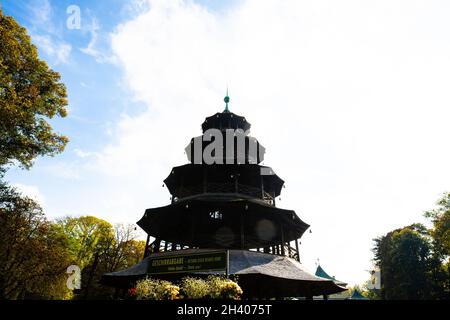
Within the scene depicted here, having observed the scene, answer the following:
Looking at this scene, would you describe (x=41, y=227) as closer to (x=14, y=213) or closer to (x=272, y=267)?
(x=14, y=213)

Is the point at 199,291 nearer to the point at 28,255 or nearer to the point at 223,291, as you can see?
the point at 223,291

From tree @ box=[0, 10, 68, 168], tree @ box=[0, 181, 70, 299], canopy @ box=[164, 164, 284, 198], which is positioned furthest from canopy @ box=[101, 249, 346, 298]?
tree @ box=[0, 181, 70, 299]

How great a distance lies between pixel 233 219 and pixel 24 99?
1493 centimetres

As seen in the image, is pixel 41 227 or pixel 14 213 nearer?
pixel 14 213

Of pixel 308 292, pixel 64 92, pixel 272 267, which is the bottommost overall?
pixel 308 292

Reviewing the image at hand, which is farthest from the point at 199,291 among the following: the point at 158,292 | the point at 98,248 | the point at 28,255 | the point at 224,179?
the point at 98,248

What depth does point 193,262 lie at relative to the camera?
10258mm

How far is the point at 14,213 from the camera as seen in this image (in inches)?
955

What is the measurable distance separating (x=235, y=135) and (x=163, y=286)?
16.5 m

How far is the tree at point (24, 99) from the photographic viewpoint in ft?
49.9

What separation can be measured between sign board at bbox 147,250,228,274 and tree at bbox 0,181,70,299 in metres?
18.0

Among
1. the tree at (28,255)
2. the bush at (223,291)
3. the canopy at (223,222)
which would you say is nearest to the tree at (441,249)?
the canopy at (223,222)

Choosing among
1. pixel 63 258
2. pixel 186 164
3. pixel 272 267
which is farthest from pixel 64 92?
pixel 63 258

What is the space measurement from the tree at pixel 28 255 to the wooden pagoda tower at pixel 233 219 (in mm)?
10814
